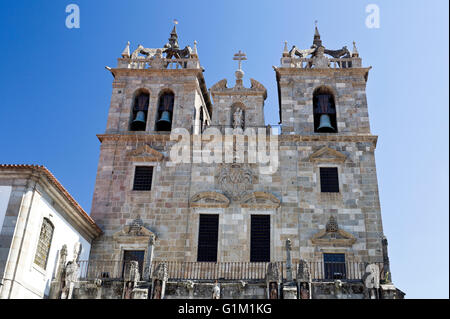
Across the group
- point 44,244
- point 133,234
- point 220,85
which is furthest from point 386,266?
point 44,244

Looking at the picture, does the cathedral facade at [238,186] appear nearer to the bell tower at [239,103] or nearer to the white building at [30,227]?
the bell tower at [239,103]

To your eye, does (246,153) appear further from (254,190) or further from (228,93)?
(228,93)

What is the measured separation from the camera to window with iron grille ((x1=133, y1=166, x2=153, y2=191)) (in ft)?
74.0

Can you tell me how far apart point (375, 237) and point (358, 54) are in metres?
9.91

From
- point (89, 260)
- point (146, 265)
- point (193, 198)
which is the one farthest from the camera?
point (193, 198)

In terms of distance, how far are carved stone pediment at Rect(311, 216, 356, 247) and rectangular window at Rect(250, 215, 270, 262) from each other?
191 centimetres

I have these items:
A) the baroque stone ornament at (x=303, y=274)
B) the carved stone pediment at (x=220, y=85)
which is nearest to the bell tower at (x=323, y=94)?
the carved stone pediment at (x=220, y=85)

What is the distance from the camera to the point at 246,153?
2283 cm

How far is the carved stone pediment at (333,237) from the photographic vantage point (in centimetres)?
2056

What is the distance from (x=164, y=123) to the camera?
2438 centimetres

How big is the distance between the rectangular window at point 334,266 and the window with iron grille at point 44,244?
10460 millimetres

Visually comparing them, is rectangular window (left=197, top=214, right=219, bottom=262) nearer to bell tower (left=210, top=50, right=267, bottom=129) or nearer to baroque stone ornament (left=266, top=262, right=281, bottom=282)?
baroque stone ornament (left=266, top=262, right=281, bottom=282)

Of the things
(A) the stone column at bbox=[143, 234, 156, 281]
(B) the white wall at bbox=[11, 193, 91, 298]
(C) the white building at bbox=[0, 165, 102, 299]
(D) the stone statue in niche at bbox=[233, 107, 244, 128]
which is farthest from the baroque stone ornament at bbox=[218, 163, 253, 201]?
(B) the white wall at bbox=[11, 193, 91, 298]
